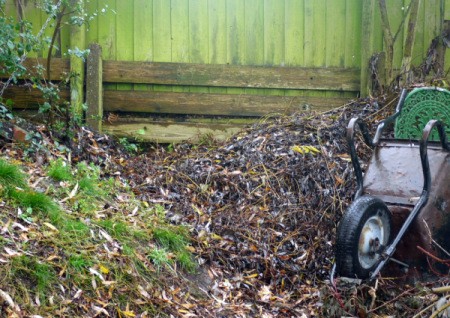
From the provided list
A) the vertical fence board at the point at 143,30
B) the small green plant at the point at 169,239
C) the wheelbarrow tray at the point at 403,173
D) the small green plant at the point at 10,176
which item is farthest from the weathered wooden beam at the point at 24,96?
the wheelbarrow tray at the point at 403,173

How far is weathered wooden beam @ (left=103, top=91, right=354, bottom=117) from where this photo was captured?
8.14 meters

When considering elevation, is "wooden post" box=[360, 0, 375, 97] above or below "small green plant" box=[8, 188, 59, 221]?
above

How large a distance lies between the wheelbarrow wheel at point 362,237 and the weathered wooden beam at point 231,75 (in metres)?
3.50

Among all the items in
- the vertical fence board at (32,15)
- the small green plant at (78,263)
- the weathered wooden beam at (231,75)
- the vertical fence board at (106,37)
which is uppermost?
the vertical fence board at (32,15)

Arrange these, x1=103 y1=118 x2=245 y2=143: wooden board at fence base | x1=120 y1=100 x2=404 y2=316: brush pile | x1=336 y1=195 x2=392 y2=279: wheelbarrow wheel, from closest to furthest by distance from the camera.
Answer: x1=336 y1=195 x2=392 y2=279: wheelbarrow wheel, x1=120 y1=100 x2=404 y2=316: brush pile, x1=103 y1=118 x2=245 y2=143: wooden board at fence base

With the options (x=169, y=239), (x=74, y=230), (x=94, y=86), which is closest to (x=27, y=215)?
(x=74, y=230)

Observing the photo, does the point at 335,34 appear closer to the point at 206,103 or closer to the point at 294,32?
the point at 294,32

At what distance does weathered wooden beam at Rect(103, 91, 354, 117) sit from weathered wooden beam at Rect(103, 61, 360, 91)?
0.15 meters

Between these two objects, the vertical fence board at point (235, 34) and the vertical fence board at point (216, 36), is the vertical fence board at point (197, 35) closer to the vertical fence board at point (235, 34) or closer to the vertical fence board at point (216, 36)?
the vertical fence board at point (216, 36)

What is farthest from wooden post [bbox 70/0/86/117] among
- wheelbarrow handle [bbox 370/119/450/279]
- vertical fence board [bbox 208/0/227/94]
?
wheelbarrow handle [bbox 370/119/450/279]

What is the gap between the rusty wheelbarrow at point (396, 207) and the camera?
479 centimetres

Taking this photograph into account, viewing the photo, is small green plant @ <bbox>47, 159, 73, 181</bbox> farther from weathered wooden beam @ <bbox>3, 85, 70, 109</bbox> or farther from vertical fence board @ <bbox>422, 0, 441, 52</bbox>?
vertical fence board @ <bbox>422, 0, 441, 52</bbox>

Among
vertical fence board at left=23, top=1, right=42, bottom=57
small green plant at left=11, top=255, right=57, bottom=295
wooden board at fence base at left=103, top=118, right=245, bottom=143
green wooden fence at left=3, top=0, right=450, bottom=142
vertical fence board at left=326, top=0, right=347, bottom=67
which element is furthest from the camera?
vertical fence board at left=326, top=0, right=347, bottom=67

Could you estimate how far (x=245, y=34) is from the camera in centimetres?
846
